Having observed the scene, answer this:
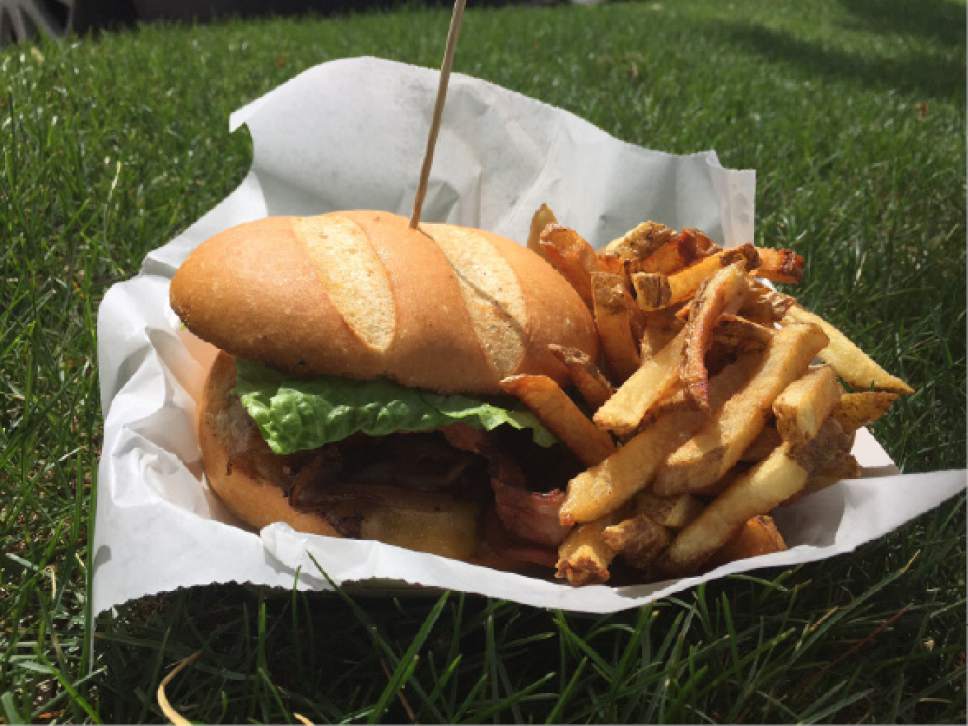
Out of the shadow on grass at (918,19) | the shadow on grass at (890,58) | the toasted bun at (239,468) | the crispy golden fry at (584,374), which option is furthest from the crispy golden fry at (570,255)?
the shadow on grass at (918,19)

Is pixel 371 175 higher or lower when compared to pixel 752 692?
higher

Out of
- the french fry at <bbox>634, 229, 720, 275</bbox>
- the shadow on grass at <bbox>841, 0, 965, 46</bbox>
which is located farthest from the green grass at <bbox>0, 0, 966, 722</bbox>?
the shadow on grass at <bbox>841, 0, 965, 46</bbox>

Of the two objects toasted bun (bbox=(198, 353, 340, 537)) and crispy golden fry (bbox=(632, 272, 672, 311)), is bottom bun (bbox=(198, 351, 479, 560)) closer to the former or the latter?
toasted bun (bbox=(198, 353, 340, 537))

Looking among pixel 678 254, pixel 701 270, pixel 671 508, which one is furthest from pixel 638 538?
pixel 678 254

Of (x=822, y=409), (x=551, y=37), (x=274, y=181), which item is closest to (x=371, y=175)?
(x=274, y=181)

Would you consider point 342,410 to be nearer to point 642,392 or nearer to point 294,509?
point 294,509

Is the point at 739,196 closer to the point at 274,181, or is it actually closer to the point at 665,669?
the point at 274,181
